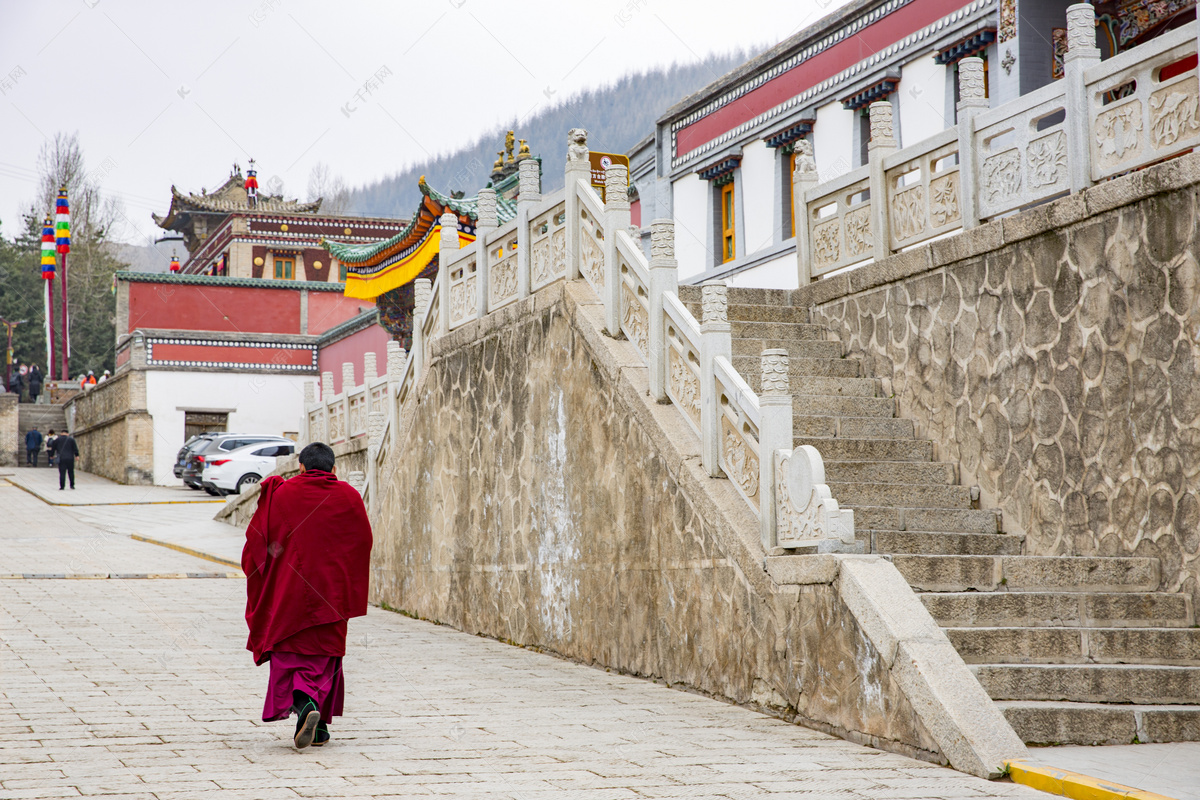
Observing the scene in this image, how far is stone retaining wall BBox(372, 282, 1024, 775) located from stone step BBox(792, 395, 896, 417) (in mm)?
1206

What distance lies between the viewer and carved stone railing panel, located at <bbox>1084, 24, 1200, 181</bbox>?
7.23m

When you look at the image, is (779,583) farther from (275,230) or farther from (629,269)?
(275,230)

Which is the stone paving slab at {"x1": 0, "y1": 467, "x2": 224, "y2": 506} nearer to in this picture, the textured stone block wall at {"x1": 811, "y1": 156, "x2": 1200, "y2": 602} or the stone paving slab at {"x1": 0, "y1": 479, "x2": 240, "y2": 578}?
the stone paving slab at {"x1": 0, "y1": 479, "x2": 240, "y2": 578}

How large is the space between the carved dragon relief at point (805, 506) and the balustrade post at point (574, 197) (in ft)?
12.3

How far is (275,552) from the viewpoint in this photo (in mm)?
6492

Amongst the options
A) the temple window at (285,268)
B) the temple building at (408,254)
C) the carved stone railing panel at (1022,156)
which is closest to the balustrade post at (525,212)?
the carved stone railing panel at (1022,156)

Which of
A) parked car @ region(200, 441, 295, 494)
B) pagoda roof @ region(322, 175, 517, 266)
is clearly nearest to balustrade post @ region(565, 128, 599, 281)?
pagoda roof @ region(322, 175, 517, 266)

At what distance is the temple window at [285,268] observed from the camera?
41.7 m

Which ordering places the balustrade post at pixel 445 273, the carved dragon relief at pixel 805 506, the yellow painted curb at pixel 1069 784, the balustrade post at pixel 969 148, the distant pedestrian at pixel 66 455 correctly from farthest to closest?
the distant pedestrian at pixel 66 455 < the balustrade post at pixel 445 273 < the balustrade post at pixel 969 148 < the carved dragon relief at pixel 805 506 < the yellow painted curb at pixel 1069 784

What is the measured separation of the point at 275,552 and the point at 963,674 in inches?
137

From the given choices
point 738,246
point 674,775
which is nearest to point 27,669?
point 674,775

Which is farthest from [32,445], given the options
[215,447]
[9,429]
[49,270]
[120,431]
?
[215,447]

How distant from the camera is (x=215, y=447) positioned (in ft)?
91.0

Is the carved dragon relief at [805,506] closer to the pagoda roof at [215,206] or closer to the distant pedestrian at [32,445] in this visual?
the distant pedestrian at [32,445]
